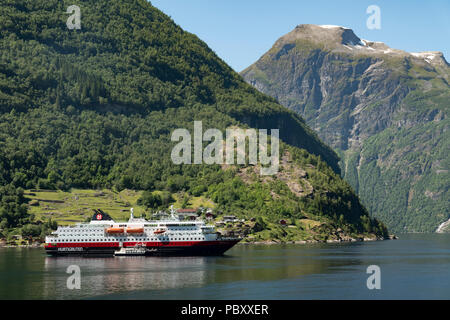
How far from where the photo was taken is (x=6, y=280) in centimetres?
15150

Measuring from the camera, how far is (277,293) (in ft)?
439

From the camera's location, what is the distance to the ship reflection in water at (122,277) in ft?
451

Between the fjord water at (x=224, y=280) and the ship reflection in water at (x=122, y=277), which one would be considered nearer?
the fjord water at (x=224, y=280)

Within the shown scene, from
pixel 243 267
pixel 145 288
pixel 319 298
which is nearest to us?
pixel 319 298

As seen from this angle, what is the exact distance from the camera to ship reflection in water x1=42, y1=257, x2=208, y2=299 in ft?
451

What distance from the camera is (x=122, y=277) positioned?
523 feet

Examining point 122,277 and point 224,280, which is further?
point 122,277

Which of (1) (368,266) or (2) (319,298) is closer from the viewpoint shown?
(2) (319,298)

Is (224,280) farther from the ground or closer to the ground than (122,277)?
farther from the ground

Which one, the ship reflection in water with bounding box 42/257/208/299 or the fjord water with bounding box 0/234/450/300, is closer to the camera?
the fjord water with bounding box 0/234/450/300
